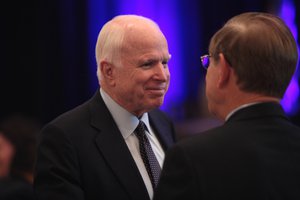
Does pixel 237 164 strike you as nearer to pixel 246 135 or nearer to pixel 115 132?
pixel 246 135

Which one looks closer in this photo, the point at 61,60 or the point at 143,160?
the point at 143,160

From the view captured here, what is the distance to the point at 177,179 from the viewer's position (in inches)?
70.6

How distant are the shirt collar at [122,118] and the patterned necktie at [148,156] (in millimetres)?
38

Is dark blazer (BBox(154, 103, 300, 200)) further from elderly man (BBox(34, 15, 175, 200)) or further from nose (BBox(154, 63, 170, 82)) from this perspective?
nose (BBox(154, 63, 170, 82))

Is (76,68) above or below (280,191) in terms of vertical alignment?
below

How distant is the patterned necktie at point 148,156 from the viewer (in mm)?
2624

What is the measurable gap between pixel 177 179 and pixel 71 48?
5.09 metres

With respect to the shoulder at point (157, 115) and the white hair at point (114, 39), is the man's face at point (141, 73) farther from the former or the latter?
the shoulder at point (157, 115)

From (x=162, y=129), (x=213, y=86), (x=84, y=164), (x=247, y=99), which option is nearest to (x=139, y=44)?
(x=162, y=129)

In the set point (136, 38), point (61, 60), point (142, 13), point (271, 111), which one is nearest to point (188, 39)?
point (142, 13)

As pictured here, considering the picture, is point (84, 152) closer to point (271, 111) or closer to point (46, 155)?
point (46, 155)

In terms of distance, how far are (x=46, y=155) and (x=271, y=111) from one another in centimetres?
101

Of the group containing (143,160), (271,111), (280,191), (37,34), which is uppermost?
(271,111)

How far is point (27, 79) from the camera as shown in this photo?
6.89 m
